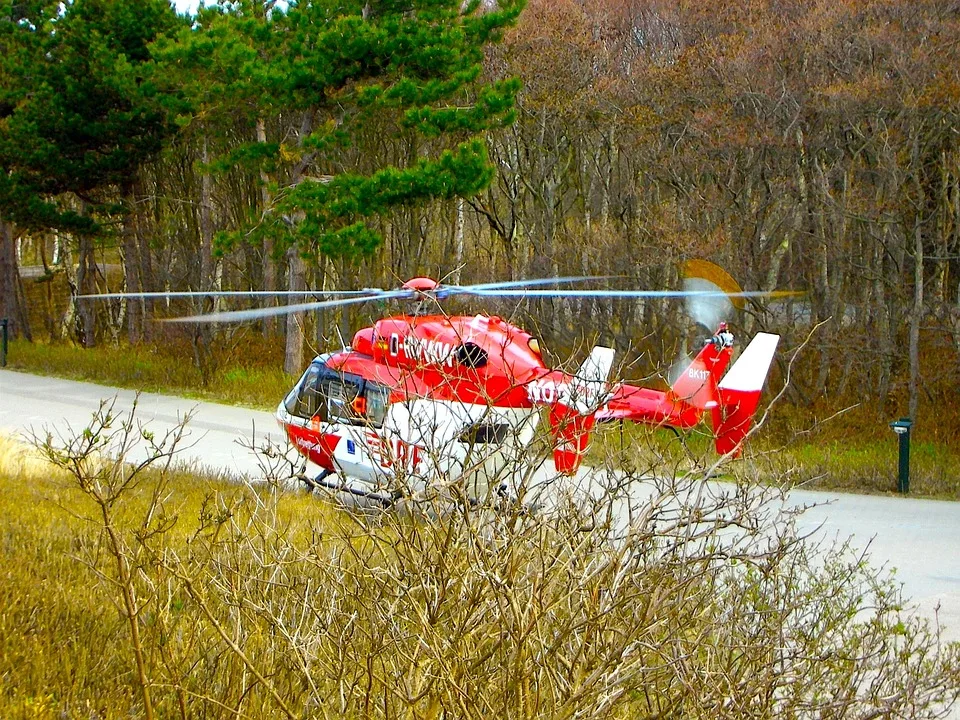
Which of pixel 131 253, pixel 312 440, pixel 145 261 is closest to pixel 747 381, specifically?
pixel 312 440

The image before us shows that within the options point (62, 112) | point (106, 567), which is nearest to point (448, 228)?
point (62, 112)

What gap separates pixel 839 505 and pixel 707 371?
8.35ft

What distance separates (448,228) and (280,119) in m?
5.11

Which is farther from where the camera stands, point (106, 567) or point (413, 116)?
point (413, 116)

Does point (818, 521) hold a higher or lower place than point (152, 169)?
lower

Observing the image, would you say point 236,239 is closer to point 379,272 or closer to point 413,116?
point 413,116

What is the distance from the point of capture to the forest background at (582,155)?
17094 millimetres

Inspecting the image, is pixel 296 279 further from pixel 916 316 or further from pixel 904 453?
pixel 904 453

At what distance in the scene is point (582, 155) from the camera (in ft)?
75.7

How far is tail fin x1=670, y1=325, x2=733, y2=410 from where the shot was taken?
40.7 feet

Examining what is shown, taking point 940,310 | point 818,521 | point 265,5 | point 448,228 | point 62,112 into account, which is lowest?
point 818,521

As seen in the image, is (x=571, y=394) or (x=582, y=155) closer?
(x=571, y=394)

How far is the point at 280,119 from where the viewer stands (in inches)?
1111

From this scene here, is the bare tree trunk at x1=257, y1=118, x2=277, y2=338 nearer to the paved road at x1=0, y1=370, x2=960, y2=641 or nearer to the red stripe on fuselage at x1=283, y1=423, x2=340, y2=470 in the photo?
the paved road at x1=0, y1=370, x2=960, y2=641
